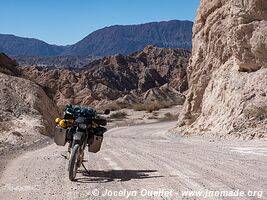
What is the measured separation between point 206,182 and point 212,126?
613 inches

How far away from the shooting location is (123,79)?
11294 centimetres

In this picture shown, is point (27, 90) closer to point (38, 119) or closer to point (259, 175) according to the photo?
point (38, 119)

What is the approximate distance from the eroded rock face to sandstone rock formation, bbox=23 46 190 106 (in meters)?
38.4

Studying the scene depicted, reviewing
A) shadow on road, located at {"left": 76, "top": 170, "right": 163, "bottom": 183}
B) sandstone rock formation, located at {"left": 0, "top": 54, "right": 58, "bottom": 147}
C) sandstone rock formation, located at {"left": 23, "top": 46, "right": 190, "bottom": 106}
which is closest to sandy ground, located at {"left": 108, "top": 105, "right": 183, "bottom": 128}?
sandstone rock formation, located at {"left": 23, "top": 46, "right": 190, "bottom": 106}

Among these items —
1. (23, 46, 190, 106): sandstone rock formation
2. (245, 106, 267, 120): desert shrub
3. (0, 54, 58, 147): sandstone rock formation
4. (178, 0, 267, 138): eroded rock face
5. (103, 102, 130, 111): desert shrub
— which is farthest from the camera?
(23, 46, 190, 106): sandstone rock formation

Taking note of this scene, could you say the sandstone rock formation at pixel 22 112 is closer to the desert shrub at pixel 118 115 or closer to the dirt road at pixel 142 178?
the dirt road at pixel 142 178

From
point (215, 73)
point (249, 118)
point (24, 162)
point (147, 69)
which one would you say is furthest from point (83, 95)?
point (24, 162)

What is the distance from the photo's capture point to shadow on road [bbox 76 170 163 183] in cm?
884

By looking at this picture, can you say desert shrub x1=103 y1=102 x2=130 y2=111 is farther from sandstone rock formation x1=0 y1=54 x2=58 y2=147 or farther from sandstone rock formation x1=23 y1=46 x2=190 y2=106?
sandstone rock formation x1=0 y1=54 x2=58 y2=147

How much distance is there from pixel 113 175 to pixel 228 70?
16640mm

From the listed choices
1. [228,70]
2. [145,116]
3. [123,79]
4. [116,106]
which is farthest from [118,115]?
[123,79]

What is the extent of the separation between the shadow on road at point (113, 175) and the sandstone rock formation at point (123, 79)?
2160 inches

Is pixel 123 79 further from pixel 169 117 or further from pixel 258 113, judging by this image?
pixel 258 113

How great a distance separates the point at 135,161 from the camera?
38.1 ft
